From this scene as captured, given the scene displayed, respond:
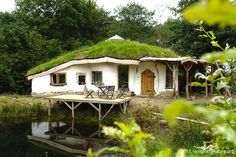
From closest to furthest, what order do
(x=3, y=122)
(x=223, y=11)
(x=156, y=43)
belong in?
(x=223, y=11) < (x=3, y=122) < (x=156, y=43)

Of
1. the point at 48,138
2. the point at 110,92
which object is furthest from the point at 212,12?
the point at 110,92

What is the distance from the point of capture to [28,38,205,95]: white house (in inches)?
941

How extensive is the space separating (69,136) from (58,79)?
26.5 feet

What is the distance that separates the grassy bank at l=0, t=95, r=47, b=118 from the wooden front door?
277 inches

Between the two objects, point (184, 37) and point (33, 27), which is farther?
point (33, 27)

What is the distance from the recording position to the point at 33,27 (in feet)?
101

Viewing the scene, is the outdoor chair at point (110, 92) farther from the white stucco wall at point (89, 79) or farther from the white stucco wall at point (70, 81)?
the white stucco wall at point (70, 81)

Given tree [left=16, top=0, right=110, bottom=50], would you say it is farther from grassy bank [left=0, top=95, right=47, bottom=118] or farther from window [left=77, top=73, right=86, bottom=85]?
grassy bank [left=0, top=95, right=47, bottom=118]

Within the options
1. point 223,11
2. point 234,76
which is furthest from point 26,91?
point 223,11

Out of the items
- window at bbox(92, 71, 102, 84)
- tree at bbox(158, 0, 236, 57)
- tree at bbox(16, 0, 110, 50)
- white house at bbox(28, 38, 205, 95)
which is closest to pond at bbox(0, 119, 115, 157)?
white house at bbox(28, 38, 205, 95)

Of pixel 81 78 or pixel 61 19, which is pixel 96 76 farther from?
pixel 61 19

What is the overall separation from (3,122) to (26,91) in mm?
7941

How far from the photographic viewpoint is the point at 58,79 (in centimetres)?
2445

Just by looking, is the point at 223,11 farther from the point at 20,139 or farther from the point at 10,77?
the point at 10,77
